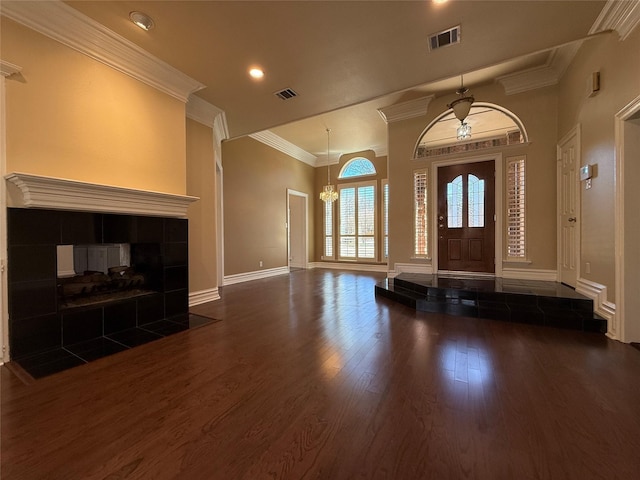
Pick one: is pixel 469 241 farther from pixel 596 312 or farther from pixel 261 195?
pixel 261 195

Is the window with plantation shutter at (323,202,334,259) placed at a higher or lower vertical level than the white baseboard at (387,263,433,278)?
higher

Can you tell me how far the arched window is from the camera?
7.71 m

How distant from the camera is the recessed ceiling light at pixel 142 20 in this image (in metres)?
2.29

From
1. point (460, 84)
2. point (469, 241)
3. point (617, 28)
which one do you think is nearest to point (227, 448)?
point (617, 28)

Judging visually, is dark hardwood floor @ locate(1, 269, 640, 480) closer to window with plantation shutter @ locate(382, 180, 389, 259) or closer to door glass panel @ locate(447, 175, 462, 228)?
door glass panel @ locate(447, 175, 462, 228)

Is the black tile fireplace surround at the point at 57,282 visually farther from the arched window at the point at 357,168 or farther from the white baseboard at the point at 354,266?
the arched window at the point at 357,168

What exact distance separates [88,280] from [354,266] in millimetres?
6156

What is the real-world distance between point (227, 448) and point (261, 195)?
5.67 meters

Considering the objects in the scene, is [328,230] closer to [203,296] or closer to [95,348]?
[203,296]

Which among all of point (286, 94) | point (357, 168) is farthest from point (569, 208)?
point (357, 168)

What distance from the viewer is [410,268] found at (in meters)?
5.16

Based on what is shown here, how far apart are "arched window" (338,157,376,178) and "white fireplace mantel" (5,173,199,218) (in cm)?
566

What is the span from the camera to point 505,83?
4371 millimetres

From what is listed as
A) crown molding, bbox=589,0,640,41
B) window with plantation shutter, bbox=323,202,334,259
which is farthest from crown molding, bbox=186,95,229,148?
window with plantation shutter, bbox=323,202,334,259
